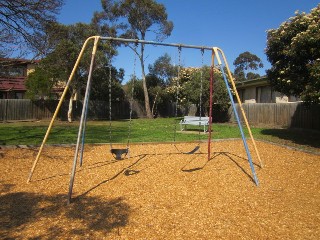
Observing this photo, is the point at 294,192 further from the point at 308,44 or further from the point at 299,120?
the point at 299,120

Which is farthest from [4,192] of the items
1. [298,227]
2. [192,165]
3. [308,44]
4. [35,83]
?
[35,83]

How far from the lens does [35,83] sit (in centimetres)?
2455

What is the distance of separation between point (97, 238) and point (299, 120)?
55.3 feet

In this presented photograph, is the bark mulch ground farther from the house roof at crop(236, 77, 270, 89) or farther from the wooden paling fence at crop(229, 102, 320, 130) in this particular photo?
the house roof at crop(236, 77, 270, 89)

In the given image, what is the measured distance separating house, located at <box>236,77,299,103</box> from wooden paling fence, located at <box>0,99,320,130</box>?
1.93 m

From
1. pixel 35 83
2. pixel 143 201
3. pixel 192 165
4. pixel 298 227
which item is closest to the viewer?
pixel 298 227

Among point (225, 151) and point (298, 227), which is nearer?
point (298, 227)

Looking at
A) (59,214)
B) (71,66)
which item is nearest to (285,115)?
(71,66)

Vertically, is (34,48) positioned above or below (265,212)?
above

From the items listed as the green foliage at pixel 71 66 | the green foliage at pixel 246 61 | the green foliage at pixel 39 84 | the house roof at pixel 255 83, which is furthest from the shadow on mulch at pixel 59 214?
the green foliage at pixel 246 61

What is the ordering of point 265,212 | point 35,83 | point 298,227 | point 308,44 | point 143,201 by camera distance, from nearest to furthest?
point 298,227 → point 265,212 → point 143,201 → point 308,44 → point 35,83

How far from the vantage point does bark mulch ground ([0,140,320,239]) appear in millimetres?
4188

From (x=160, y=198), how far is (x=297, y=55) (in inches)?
314

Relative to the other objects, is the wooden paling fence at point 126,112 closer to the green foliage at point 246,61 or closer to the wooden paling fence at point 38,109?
the wooden paling fence at point 38,109
